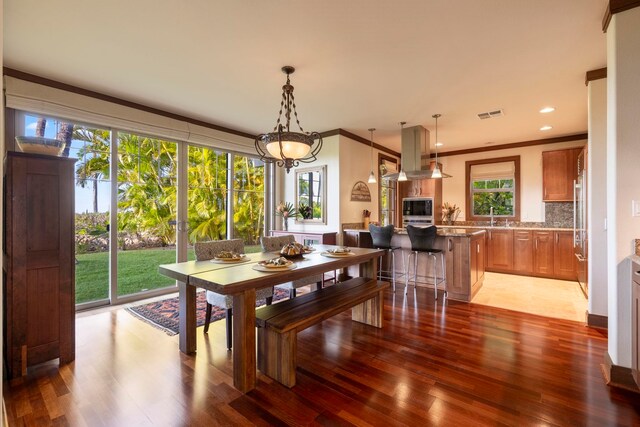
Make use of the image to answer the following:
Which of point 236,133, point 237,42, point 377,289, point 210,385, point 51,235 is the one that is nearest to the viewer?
point 210,385

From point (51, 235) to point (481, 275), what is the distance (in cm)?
510

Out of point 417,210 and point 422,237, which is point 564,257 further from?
point 422,237

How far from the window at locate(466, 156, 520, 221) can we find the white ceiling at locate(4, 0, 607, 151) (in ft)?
6.89

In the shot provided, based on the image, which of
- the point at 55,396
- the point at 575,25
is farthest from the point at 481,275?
the point at 55,396

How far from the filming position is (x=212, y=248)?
3047 millimetres

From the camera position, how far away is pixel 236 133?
5.25 metres

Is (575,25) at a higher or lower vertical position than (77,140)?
higher

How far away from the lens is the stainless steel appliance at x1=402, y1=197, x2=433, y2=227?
6.51 m

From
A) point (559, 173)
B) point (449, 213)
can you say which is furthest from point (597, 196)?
point (449, 213)

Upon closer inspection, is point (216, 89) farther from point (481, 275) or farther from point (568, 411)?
point (481, 275)

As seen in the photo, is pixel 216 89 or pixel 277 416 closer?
pixel 277 416

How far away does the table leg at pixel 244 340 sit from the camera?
212 centimetres

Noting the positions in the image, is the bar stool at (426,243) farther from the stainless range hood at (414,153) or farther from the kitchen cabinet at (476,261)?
the stainless range hood at (414,153)

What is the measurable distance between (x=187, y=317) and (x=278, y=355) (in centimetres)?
90
